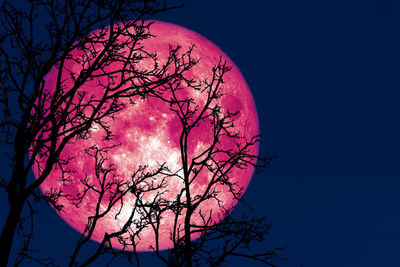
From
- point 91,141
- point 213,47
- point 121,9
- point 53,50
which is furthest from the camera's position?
point 213,47

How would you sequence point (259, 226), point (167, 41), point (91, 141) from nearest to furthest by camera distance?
1. point (259, 226)
2. point (91, 141)
3. point (167, 41)

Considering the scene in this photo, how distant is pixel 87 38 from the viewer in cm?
859

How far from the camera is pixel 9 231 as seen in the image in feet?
22.6

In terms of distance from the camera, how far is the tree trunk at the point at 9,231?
22.0 ft

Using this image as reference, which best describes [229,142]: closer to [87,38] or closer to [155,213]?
[155,213]

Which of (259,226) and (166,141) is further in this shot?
(166,141)

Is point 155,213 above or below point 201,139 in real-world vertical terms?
below

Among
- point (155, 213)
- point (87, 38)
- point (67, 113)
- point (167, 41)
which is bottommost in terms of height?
point (155, 213)

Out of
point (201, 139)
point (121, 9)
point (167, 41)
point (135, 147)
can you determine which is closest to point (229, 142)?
point (201, 139)

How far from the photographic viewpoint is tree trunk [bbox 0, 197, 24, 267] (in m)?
6.72

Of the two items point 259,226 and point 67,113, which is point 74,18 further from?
point 259,226

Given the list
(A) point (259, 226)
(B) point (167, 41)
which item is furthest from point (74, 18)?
(A) point (259, 226)

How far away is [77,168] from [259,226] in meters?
5.07

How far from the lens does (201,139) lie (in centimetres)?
1182
